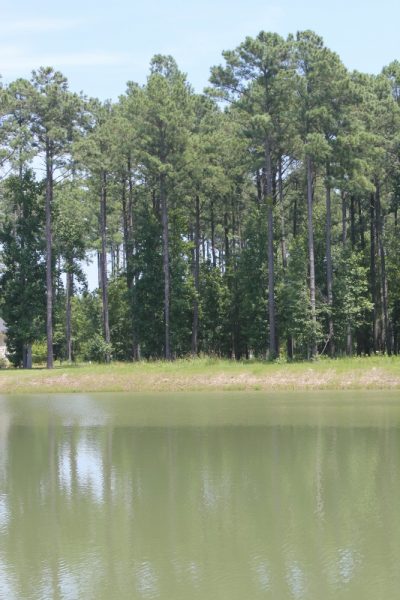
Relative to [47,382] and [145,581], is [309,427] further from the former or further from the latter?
[47,382]

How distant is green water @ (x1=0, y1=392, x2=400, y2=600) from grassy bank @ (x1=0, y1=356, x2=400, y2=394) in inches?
424

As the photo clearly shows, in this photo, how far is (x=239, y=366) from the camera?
36.8 m

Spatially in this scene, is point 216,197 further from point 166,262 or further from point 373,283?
point 373,283

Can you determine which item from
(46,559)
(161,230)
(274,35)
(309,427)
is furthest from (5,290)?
(46,559)

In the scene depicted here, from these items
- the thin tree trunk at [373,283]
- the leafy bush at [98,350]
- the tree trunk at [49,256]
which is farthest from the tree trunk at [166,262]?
the thin tree trunk at [373,283]

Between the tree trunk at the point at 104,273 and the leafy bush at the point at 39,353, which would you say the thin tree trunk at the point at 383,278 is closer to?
the tree trunk at the point at 104,273

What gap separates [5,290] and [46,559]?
3943 centimetres

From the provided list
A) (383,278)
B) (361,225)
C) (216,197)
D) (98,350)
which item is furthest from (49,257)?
(361,225)

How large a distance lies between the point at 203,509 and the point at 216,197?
41.1 metres

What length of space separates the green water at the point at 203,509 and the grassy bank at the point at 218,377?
1077 cm

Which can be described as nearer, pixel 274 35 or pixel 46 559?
pixel 46 559

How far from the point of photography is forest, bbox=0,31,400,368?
41875 millimetres

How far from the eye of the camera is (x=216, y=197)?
2030 inches

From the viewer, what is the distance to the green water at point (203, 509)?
8.56 meters
